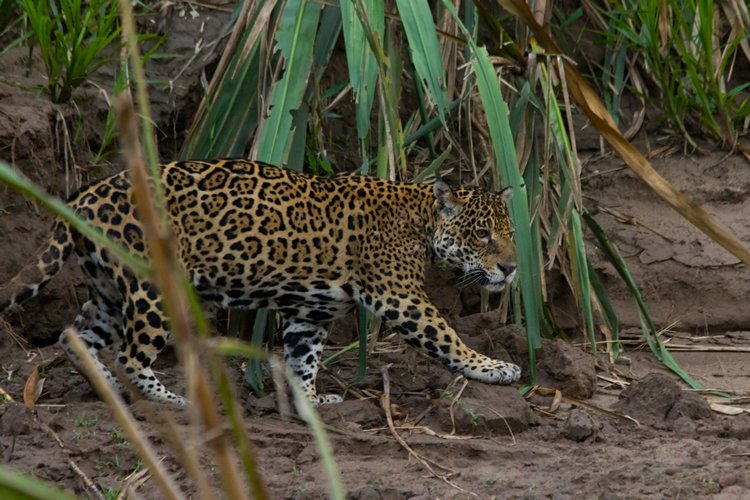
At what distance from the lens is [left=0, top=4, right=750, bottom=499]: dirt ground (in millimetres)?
4887

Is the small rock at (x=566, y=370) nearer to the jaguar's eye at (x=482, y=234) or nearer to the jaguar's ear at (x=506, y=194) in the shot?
the jaguar's eye at (x=482, y=234)

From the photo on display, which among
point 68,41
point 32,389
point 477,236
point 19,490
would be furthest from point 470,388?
point 19,490

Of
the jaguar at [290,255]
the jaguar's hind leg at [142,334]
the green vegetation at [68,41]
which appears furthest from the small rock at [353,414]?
the green vegetation at [68,41]

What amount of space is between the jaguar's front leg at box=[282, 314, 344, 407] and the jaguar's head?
83cm

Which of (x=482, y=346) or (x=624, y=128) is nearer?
(x=482, y=346)

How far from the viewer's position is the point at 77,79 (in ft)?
22.1

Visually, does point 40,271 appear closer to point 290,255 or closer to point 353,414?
point 290,255

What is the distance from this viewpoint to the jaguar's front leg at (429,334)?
6.02 meters

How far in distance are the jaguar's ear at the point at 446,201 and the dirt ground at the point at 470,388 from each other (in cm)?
84

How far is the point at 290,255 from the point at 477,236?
3.47ft

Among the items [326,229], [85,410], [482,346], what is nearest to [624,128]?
[482,346]

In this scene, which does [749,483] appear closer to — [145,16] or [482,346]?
[482,346]

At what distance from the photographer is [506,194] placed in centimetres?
625

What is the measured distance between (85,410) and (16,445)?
0.58m
